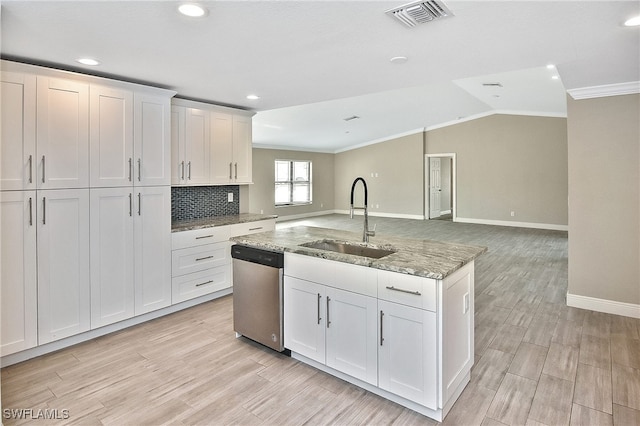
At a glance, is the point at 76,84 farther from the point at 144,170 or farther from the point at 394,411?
the point at 394,411

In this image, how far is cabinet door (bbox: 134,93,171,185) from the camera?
136 inches

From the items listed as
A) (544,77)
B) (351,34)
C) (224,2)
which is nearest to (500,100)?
(544,77)

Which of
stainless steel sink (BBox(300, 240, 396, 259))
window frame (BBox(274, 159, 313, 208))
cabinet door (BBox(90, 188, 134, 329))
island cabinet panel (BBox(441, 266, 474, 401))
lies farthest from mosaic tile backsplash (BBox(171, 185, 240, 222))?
window frame (BBox(274, 159, 313, 208))

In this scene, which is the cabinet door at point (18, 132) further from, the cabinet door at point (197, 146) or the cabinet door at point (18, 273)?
the cabinet door at point (197, 146)

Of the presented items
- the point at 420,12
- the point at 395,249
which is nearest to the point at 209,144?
the point at 395,249

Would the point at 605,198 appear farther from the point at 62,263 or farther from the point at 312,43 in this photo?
the point at 62,263

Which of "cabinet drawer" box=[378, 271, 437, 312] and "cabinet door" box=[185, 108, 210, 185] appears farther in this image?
"cabinet door" box=[185, 108, 210, 185]

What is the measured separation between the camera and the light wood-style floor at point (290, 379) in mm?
2180

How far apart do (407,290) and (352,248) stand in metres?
0.84

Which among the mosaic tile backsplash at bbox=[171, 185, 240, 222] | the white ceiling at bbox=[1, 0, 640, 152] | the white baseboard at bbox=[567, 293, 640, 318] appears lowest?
the white baseboard at bbox=[567, 293, 640, 318]

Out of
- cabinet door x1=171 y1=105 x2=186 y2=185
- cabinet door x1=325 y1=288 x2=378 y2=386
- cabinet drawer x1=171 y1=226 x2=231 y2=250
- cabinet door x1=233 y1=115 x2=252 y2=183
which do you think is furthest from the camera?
cabinet door x1=233 y1=115 x2=252 y2=183

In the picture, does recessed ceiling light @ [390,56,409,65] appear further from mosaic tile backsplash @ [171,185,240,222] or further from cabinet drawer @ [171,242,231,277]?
mosaic tile backsplash @ [171,185,240,222]

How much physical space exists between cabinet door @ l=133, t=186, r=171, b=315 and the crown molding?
4.26m

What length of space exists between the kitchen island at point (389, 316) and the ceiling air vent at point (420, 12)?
139 cm
